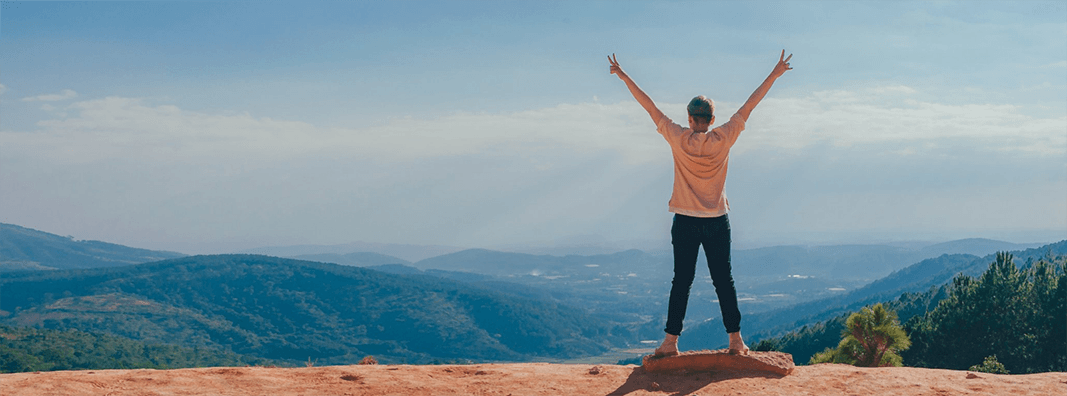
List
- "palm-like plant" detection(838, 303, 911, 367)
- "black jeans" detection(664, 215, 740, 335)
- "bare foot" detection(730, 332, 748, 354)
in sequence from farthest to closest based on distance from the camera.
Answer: "palm-like plant" detection(838, 303, 911, 367) < "bare foot" detection(730, 332, 748, 354) < "black jeans" detection(664, 215, 740, 335)

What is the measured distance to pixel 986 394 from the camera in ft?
31.0

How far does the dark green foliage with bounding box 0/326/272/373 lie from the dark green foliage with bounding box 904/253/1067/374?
14723cm

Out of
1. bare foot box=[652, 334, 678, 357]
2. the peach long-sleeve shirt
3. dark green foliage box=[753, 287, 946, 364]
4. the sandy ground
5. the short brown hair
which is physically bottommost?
dark green foliage box=[753, 287, 946, 364]

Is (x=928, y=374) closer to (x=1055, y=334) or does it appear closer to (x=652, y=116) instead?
(x=652, y=116)

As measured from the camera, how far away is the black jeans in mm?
9805

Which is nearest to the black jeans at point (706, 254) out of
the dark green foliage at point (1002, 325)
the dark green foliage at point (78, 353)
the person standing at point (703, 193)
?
the person standing at point (703, 193)

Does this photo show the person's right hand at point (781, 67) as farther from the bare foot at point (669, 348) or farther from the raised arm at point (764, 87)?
the bare foot at point (669, 348)

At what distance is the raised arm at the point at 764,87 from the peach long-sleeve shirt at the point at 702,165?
13 centimetres

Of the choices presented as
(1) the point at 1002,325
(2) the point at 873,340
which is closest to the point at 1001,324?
(1) the point at 1002,325

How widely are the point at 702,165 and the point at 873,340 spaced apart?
17156mm

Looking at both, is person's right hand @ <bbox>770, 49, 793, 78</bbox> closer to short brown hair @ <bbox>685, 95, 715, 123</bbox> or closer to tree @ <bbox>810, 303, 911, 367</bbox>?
short brown hair @ <bbox>685, 95, 715, 123</bbox>

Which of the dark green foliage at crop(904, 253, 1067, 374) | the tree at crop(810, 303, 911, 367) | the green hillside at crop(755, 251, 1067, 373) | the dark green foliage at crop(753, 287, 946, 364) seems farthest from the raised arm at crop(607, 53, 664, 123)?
the dark green foliage at crop(753, 287, 946, 364)

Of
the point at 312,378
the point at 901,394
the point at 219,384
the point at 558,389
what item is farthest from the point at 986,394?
the point at 219,384

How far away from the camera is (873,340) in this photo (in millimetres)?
23719
